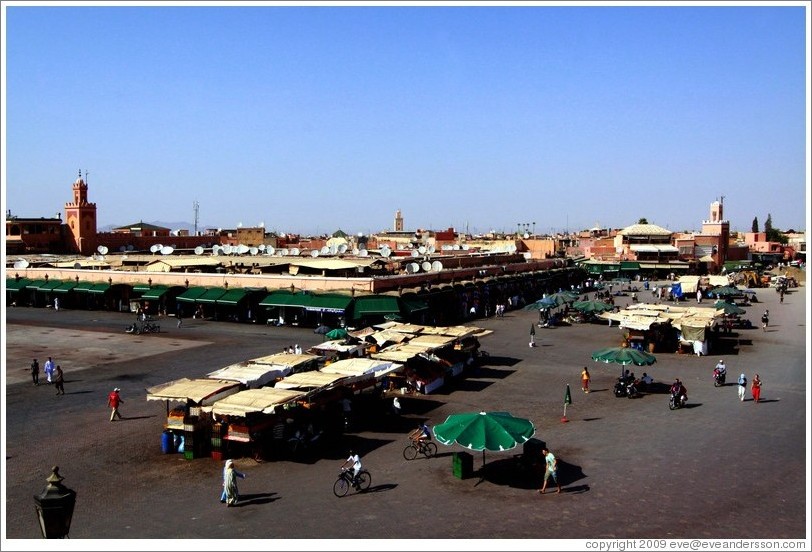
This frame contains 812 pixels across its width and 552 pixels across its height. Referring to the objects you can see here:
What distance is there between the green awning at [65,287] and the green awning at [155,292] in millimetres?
6111

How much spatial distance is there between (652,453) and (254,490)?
9.55m

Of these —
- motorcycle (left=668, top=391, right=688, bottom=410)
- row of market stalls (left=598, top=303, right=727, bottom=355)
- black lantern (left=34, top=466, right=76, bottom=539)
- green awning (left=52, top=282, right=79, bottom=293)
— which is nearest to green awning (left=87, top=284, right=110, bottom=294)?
green awning (left=52, top=282, right=79, bottom=293)

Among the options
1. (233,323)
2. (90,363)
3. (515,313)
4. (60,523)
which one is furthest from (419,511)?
(515,313)

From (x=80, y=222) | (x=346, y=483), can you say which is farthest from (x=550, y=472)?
(x=80, y=222)

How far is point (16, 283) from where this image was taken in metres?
49.5

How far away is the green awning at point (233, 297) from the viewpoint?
135ft

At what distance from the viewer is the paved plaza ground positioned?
1266 cm

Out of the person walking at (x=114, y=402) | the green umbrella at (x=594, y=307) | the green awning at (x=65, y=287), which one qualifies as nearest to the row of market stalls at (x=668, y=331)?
the green umbrella at (x=594, y=307)

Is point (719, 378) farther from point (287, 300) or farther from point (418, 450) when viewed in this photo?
point (287, 300)

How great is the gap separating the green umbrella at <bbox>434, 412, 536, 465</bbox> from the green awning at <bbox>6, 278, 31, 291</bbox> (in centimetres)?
4357

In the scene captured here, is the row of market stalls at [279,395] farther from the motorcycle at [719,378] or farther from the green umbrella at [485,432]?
the motorcycle at [719,378]

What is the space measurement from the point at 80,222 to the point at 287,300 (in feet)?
127

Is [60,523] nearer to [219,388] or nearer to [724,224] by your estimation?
[219,388]

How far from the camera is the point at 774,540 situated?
1181 centimetres
